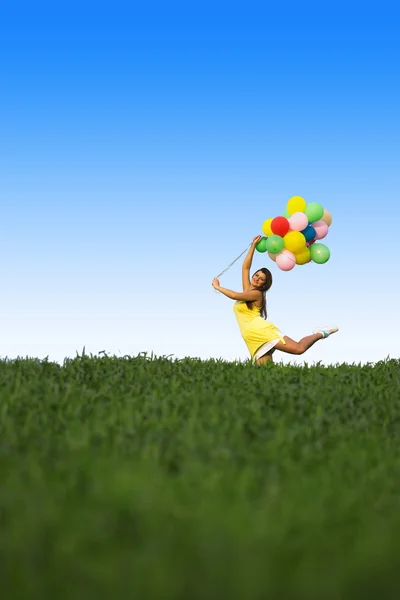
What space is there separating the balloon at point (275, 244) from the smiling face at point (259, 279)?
50cm

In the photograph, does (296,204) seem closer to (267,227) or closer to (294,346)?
(267,227)

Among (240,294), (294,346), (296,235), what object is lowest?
(294,346)

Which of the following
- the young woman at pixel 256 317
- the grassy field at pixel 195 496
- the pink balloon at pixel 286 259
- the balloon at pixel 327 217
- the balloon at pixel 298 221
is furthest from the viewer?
the balloon at pixel 327 217

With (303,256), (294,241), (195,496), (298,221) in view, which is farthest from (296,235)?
(195,496)

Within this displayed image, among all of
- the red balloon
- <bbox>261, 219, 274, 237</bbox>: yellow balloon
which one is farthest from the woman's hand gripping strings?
the red balloon

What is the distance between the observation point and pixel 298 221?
41.5ft

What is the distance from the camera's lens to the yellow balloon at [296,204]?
12891 mm

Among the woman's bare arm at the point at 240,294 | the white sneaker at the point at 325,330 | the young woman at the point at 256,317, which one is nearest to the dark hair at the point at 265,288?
the young woman at the point at 256,317

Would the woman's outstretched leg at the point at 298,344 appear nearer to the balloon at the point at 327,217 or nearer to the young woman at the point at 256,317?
the young woman at the point at 256,317

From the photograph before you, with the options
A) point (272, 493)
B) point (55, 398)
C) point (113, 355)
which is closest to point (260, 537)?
point (272, 493)

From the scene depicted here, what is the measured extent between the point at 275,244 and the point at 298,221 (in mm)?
574

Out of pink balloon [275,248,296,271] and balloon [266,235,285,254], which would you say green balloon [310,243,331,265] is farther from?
balloon [266,235,285,254]

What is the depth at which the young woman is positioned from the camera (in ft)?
42.9

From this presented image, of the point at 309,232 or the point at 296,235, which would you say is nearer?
the point at 296,235
